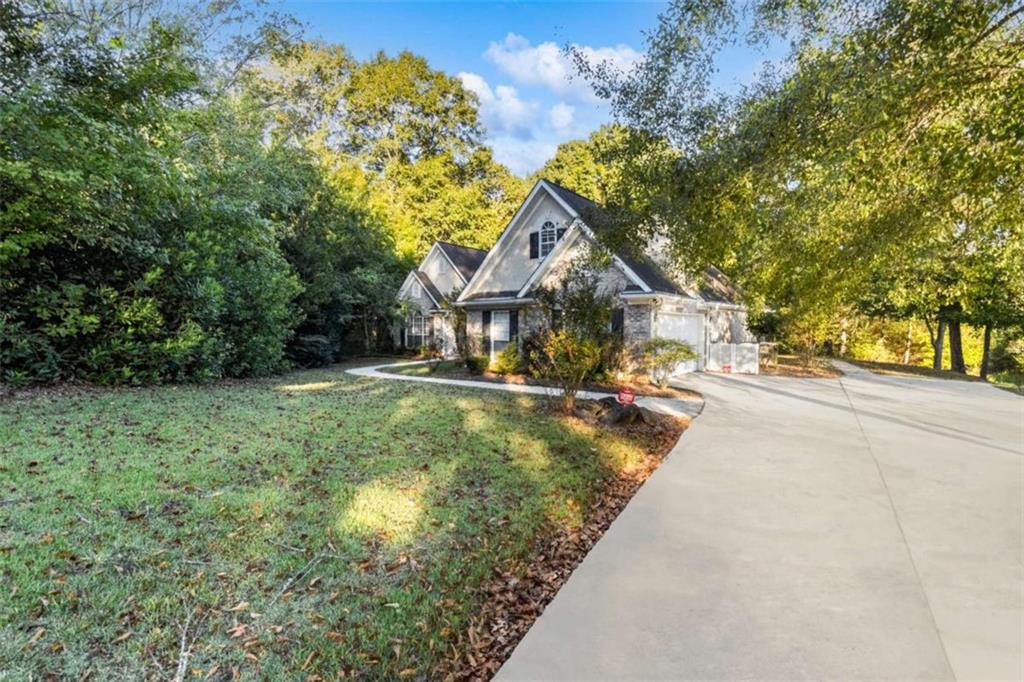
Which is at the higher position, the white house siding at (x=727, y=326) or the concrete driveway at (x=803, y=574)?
the white house siding at (x=727, y=326)

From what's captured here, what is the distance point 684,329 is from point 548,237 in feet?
18.9

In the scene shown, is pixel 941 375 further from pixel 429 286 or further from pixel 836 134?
pixel 429 286

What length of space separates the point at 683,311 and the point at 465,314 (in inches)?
317

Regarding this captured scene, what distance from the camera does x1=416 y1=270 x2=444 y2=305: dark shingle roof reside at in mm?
23780

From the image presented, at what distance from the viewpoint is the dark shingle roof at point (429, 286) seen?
23.8 m

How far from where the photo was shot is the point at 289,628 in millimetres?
2787

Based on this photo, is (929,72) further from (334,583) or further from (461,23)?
(461,23)

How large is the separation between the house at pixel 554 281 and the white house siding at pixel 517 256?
0.04 m

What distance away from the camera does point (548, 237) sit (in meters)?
17.8

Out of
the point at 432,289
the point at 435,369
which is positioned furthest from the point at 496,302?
the point at 432,289

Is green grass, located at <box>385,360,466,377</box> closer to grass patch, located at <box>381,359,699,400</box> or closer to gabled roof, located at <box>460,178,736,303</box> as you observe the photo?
grass patch, located at <box>381,359,699,400</box>

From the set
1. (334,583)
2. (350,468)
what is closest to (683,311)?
(350,468)

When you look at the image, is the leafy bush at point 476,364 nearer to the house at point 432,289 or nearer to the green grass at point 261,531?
the house at point 432,289

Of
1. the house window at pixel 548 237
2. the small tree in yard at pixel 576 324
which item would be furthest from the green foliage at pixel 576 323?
the house window at pixel 548 237
